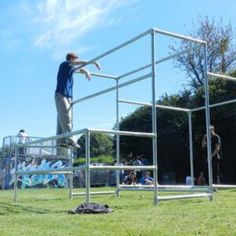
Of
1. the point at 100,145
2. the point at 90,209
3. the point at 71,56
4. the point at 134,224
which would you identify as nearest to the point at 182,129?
the point at 71,56

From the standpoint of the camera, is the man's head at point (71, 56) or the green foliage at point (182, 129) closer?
the man's head at point (71, 56)

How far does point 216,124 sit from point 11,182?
32.6 feet

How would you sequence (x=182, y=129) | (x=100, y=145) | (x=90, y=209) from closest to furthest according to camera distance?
(x=90, y=209) → (x=182, y=129) → (x=100, y=145)

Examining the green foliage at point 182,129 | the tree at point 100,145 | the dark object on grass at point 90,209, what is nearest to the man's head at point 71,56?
the dark object on grass at point 90,209

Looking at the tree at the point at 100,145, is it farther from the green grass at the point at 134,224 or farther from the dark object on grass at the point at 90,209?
the green grass at the point at 134,224

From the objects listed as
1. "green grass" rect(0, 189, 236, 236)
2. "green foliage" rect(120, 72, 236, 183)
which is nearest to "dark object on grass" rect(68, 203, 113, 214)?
"green grass" rect(0, 189, 236, 236)

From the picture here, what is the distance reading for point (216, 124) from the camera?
61.4 feet

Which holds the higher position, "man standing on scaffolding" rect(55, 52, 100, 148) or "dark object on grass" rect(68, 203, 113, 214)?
"man standing on scaffolding" rect(55, 52, 100, 148)

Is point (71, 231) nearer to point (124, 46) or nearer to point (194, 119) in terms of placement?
point (124, 46)

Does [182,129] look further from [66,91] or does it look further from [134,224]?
[134,224]

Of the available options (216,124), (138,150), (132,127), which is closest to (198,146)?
(216,124)

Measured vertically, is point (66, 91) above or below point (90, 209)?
above

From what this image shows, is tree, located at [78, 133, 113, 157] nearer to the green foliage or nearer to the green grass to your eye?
the green foliage

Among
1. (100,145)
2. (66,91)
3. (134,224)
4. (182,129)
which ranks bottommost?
(134,224)
